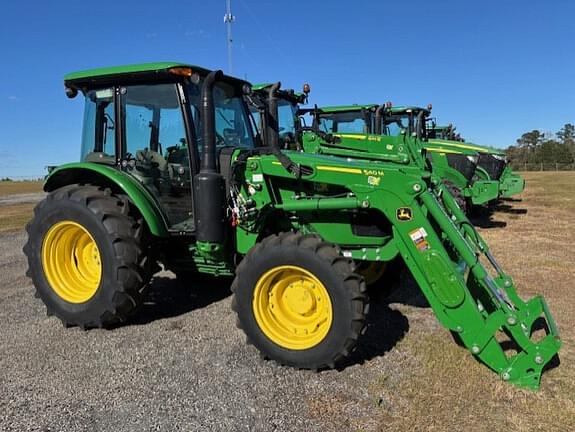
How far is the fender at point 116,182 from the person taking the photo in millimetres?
4469

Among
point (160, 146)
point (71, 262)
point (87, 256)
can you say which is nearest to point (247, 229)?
point (160, 146)

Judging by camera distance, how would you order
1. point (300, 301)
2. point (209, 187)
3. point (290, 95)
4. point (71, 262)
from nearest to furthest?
1. point (300, 301)
2. point (209, 187)
3. point (71, 262)
4. point (290, 95)

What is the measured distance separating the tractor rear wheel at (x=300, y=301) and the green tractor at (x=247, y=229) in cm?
1

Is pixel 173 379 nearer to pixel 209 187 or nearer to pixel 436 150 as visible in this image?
pixel 209 187

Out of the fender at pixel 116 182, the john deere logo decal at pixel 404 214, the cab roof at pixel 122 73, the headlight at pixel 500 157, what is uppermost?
the cab roof at pixel 122 73

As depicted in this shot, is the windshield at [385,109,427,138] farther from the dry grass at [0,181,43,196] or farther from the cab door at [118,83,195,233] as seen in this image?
the dry grass at [0,181,43,196]

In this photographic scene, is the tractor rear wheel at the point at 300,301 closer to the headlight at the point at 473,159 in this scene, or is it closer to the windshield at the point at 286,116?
the windshield at the point at 286,116

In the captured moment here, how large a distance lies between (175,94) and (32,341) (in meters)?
2.56

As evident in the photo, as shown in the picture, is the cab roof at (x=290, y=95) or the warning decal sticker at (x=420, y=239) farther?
the cab roof at (x=290, y=95)

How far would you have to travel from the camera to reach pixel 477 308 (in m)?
3.48

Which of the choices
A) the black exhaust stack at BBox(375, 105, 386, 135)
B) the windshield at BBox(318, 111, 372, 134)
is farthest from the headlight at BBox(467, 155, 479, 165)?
the windshield at BBox(318, 111, 372, 134)

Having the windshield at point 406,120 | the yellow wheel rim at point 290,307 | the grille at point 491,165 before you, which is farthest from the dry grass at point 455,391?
the windshield at point 406,120

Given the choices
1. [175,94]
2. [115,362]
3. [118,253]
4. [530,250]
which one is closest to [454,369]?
[115,362]

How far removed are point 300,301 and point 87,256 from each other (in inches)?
95.1
